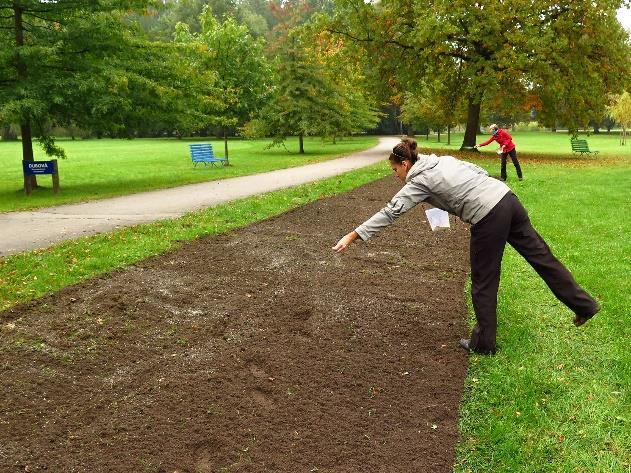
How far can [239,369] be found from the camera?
14.4ft

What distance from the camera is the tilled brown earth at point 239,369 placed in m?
3.36

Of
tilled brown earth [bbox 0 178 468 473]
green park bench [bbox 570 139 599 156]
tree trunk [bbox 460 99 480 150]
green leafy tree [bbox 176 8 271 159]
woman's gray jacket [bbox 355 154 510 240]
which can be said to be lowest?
tilled brown earth [bbox 0 178 468 473]

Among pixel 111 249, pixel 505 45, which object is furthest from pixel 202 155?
pixel 111 249

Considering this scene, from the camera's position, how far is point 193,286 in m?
6.41

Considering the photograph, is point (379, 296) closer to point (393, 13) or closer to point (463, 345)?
point (463, 345)

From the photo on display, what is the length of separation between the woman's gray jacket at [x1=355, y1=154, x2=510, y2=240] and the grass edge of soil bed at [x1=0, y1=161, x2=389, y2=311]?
396 centimetres

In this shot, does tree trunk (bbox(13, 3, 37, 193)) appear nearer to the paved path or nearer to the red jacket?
the paved path

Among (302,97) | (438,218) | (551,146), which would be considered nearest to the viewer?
(438,218)

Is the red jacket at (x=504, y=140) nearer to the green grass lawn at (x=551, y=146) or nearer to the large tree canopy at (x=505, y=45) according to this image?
the large tree canopy at (x=505, y=45)

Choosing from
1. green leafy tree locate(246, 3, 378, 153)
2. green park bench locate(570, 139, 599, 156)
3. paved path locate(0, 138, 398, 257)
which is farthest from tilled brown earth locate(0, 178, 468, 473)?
green park bench locate(570, 139, 599, 156)

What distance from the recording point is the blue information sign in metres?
14.1

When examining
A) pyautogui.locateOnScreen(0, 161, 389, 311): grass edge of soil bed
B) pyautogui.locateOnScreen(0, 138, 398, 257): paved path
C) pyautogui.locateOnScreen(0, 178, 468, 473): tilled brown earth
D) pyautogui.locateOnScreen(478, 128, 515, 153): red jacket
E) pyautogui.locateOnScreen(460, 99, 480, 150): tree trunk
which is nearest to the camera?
pyautogui.locateOnScreen(0, 178, 468, 473): tilled brown earth

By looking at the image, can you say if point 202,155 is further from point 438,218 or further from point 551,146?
point 551,146

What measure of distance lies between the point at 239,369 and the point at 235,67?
22.6 meters
